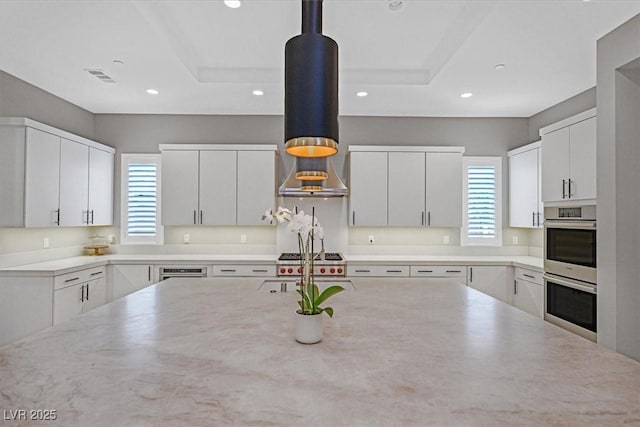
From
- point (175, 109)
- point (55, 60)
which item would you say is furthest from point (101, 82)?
point (175, 109)

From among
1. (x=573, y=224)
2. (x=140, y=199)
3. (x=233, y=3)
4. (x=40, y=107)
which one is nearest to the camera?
(x=233, y=3)

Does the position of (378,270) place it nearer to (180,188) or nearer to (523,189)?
(523,189)

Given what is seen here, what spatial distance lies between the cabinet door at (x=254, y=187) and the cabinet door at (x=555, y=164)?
9.27ft

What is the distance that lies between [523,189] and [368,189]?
184 cm

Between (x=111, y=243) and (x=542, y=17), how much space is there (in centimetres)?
500

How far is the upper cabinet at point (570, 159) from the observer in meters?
2.88

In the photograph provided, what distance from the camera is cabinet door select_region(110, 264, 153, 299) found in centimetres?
417

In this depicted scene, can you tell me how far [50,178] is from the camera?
358cm

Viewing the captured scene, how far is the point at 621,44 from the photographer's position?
2488mm

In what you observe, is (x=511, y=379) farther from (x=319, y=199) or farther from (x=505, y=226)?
(x=505, y=226)

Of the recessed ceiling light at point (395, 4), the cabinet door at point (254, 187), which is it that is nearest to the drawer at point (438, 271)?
the cabinet door at point (254, 187)

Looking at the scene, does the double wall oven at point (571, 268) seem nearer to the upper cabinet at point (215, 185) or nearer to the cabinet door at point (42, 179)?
the upper cabinet at point (215, 185)

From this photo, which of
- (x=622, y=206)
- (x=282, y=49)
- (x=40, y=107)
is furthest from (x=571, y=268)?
(x=40, y=107)

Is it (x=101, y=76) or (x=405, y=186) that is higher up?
(x=101, y=76)
